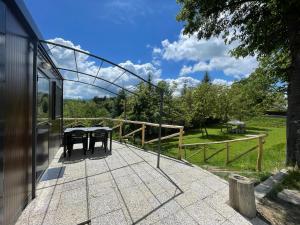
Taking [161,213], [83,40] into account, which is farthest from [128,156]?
[83,40]

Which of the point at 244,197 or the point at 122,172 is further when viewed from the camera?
the point at 122,172

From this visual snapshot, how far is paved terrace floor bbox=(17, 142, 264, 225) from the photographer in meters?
2.74

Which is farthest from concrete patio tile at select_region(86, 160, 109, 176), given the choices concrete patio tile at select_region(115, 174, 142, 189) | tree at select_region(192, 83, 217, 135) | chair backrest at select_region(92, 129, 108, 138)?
tree at select_region(192, 83, 217, 135)

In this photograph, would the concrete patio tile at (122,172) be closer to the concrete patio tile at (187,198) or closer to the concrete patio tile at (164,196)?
the concrete patio tile at (164,196)

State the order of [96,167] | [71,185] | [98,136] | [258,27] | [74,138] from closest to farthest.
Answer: [71,185], [96,167], [258,27], [74,138], [98,136]

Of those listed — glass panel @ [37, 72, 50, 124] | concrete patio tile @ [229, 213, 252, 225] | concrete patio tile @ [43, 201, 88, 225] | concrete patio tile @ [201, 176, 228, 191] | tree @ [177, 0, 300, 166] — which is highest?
tree @ [177, 0, 300, 166]

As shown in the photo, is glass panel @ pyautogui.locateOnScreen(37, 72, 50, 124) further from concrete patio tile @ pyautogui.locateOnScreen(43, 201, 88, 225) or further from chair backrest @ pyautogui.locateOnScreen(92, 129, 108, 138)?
chair backrest @ pyautogui.locateOnScreen(92, 129, 108, 138)

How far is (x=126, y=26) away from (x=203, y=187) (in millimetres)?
7321

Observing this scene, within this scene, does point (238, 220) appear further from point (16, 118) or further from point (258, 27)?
point (258, 27)

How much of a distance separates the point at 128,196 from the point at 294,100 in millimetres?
4569

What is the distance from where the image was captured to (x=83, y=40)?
855cm

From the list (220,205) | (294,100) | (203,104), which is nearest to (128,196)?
(220,205)

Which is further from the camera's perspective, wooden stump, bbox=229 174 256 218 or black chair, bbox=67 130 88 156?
black chair, bbox=67 130 88 156

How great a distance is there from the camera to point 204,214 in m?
2.87
